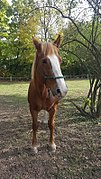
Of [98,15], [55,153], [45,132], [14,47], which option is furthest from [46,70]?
[14,47]

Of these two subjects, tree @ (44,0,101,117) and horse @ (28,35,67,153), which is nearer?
horse @ (28,35,67,153)

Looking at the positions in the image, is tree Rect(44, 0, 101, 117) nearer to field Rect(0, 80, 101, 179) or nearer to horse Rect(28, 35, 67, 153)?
field Rect(0, 80, 101, 179)

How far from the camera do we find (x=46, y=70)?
108 inches

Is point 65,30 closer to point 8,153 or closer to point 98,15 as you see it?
point 98,15

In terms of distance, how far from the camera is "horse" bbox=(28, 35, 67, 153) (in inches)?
103

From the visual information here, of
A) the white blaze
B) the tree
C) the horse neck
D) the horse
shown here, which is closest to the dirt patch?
the horse

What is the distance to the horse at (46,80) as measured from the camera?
103 inches

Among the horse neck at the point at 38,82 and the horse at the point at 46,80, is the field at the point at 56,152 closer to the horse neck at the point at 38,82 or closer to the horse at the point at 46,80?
the horse at the point at 46,80

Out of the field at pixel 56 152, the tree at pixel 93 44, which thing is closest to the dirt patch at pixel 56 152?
the field at pixel 56 152

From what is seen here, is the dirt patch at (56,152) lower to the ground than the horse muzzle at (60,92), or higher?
lower

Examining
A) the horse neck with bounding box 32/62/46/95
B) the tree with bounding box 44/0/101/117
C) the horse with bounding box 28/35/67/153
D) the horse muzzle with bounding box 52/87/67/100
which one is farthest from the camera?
the tree with bounding box 44/0/101/117

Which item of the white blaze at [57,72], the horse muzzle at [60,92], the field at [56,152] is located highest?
the white blaze at [57,72]

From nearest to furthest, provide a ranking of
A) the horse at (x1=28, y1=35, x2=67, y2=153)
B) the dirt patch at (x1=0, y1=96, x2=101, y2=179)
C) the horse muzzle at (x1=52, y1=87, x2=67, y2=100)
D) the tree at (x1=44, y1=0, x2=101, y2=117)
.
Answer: the horse muzzle at (x1=52, y1=87, x2=67, y2=100) < the horse at (x1=28, y1=35, x2=67, y2=153) < the dirt patch at (x1=0, y1=96, x2=101, y2=179) < the tree at (x1=44, y1=0, x2=101, y2=117)

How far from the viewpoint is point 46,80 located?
2805 millimetres
